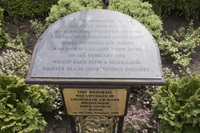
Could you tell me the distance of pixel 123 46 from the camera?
2.75 meters

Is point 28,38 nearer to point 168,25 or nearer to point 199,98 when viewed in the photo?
point 168,25

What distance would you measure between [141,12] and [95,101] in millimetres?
2069

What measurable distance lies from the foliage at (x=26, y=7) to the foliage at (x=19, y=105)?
2451mm

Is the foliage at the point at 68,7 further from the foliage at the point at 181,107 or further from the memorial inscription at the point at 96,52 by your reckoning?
the foliage at the point at 181,107

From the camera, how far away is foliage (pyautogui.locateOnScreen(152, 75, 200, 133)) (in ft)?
10.7

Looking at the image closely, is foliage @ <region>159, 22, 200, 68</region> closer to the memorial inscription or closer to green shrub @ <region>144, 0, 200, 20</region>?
green shrub @ <region>144, 0, 200, 20</region>

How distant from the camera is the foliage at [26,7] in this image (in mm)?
5609

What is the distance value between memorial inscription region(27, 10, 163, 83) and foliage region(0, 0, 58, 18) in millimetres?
2712

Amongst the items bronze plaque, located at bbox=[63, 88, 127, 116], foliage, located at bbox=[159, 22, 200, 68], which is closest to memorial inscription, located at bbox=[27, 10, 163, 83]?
bronze plaque, located at bbox=[63, 88, 127, 116]

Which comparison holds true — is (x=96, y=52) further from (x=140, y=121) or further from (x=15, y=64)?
(x=15, y=64)

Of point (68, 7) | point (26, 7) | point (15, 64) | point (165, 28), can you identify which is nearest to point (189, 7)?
point (165, 28)

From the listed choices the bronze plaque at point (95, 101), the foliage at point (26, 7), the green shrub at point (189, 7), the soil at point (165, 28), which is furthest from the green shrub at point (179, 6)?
the bronze plaque at point (95, 101)

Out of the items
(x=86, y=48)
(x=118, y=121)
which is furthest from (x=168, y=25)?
(x=86, y=48)

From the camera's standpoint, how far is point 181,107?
3301mm
